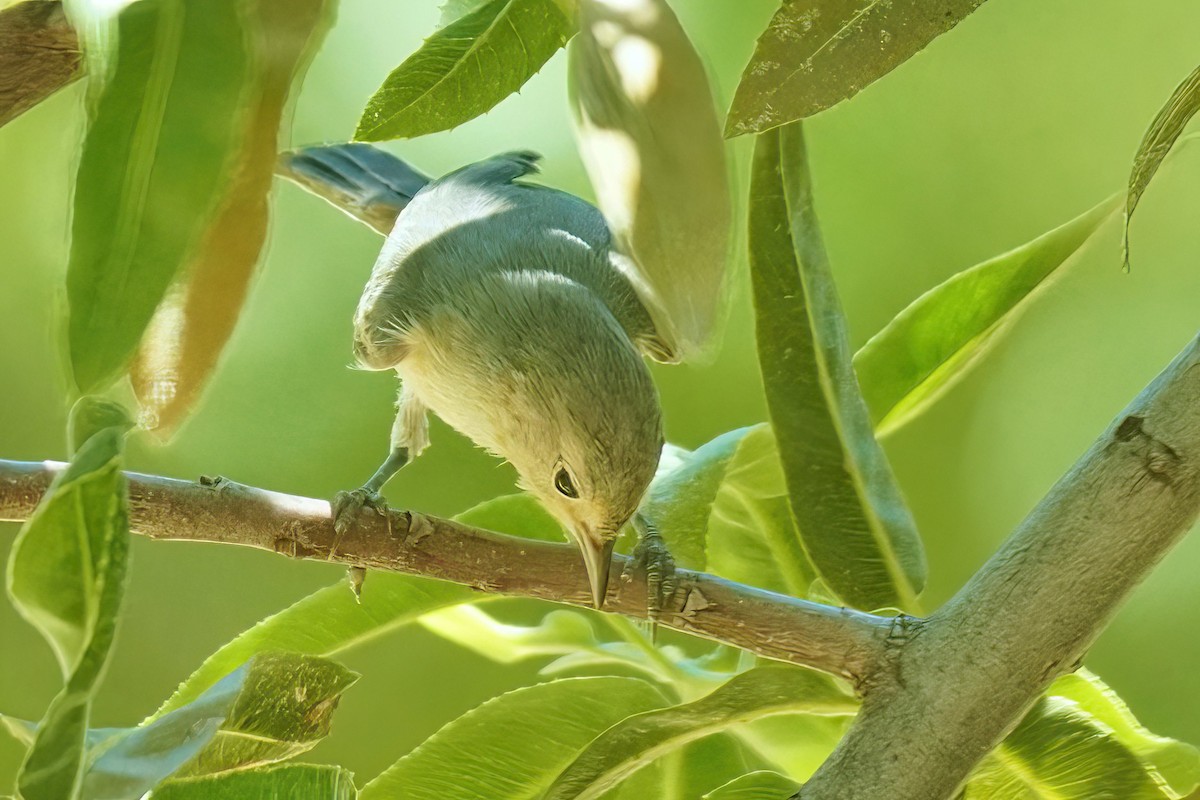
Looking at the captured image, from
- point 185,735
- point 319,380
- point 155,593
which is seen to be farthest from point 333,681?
point 155,593

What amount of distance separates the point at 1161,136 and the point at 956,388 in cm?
132

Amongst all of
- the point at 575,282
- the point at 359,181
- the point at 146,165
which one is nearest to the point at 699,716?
the point at 146,165

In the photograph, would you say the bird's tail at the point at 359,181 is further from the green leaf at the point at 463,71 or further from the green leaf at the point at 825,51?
the green leaf at the point at 825,51

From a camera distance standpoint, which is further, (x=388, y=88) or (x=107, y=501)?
(x=388, y=88)

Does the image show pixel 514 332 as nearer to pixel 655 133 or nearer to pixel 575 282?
Result: pixel 575 282

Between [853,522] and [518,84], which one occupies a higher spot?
[518,84]

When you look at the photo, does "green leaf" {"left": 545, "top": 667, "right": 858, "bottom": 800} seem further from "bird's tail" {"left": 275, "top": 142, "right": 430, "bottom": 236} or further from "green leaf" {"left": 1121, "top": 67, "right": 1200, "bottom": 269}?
"bird's tail" {"left": 275, "top": 142, "right": 430, "bottom": 236}

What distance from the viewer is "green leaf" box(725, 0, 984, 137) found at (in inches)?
17.1

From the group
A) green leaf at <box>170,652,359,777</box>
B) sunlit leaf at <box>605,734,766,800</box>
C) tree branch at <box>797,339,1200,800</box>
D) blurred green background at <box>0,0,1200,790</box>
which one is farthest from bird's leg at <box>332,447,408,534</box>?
blurred green background at <box>0,0,1200,790</box>

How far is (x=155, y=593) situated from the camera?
1.84m

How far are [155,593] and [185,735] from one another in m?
1.52

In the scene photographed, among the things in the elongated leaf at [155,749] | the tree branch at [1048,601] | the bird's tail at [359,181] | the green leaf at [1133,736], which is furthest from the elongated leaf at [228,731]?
the bird's tail at [359,181]

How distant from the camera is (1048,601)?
0.45 meters

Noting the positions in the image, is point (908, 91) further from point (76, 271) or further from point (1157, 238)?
point (76, 271)
